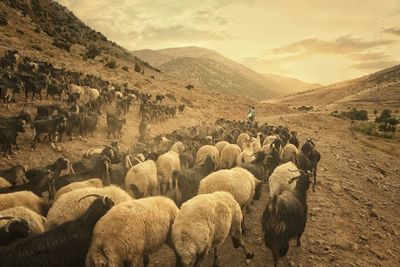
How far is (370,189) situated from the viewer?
13.8m

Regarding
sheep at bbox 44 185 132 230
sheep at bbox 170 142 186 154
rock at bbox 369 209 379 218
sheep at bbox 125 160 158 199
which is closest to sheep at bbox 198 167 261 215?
sheep at bbox 125 160 158 199

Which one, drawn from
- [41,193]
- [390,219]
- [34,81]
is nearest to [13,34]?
[34,81]

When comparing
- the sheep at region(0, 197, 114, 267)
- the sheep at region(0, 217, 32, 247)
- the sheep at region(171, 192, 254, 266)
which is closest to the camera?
the sheep at region(0, 197, 114, 267)

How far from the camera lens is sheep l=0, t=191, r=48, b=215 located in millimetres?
6838

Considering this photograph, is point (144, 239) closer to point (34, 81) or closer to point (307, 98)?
point (34, 81)

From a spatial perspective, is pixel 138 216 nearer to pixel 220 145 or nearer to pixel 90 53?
pixel 220 145

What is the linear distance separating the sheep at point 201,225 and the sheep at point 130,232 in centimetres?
35

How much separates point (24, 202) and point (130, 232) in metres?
3.03

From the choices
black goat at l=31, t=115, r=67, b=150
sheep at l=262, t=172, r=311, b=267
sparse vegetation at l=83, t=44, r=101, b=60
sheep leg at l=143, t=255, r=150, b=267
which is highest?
sparse vegetation at l=83, t=44, r=101, b=60

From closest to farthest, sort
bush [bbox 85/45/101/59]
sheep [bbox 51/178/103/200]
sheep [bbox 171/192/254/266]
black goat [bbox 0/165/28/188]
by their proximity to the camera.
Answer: sheep [bbox 171/192/254/266] → sheep [bbox 51/178/103/200] → black goat [bbox 0/165/28/188] → bush [bbox 85/45/101/59]

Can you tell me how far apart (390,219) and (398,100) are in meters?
74.0

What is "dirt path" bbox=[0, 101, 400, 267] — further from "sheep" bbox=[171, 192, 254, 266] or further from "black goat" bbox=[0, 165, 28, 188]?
"black goat" bbox=[0, 165, 28, 188]

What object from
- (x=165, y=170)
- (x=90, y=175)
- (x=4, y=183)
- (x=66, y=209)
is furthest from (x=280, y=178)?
(x=4, y=183)

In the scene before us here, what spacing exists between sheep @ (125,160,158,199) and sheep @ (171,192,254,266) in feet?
9.39
